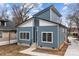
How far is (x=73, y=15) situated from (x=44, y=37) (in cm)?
77

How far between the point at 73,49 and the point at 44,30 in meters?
0.72

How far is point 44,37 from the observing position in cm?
300

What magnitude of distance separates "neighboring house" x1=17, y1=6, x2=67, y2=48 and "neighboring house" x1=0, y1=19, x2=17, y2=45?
13cm

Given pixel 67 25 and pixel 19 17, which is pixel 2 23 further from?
pixel 67 25

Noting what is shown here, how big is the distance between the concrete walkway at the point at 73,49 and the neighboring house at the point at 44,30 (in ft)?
0.61

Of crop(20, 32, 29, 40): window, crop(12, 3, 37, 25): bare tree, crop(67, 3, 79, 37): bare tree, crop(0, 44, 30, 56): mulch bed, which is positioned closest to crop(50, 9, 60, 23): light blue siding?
crop(67, 3, 79, 37): bare tree

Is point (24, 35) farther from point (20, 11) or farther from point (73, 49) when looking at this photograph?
point (73, 49)

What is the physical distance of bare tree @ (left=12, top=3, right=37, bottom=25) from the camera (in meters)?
2.96

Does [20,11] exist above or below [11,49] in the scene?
above

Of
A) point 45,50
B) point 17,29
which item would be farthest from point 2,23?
point 45,50

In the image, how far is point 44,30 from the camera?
2961 millimetres

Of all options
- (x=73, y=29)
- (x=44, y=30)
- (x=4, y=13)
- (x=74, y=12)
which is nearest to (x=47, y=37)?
(x=44, y=30)

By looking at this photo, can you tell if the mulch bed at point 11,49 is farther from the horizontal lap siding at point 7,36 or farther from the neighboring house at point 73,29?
the neighboring house at point 73,29

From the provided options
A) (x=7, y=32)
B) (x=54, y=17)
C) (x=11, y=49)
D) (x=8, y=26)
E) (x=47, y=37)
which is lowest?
(x=11, y=49)
